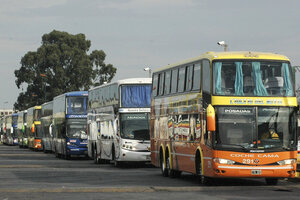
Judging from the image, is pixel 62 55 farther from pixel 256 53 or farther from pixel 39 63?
pixel 256 53

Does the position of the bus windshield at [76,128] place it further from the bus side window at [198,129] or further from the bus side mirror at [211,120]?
the bus side mirror at [211,120]

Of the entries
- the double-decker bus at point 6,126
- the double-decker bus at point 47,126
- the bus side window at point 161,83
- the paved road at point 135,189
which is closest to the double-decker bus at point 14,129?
the double-decker bus at point 6,126

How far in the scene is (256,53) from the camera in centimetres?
2236

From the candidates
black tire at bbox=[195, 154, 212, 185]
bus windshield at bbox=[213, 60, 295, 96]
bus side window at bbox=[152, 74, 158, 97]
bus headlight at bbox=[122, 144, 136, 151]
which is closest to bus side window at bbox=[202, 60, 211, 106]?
bus windshield at bbox=[213, 60, 295, 96]

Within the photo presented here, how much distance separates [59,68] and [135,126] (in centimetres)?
6916

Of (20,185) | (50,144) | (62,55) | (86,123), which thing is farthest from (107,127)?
(62,55)

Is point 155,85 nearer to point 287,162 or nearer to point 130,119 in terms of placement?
point 130,119

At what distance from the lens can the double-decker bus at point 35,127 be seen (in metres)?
69.2

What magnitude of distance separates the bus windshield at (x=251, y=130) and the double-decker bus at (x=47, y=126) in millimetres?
35841

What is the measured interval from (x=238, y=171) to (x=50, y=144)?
38.6 meters

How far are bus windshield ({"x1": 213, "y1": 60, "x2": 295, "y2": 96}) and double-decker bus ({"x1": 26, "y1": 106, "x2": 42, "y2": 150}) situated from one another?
4632cm

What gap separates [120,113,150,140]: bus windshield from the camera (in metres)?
34.1

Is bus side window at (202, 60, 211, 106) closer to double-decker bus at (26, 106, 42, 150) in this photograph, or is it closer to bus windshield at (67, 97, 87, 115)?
bus windshield at (67, 97, 87, 115)

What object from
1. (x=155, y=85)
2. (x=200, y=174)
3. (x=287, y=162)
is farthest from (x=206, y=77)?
(x=155, y=85)
